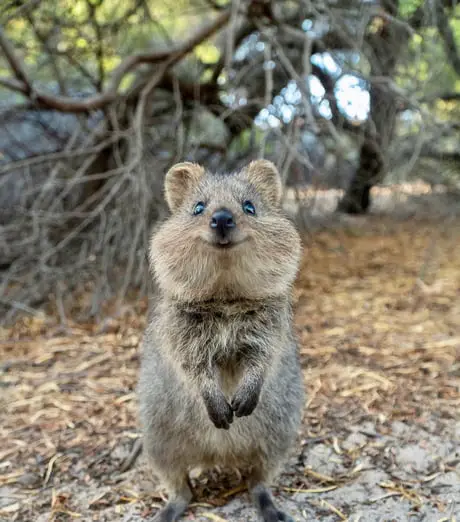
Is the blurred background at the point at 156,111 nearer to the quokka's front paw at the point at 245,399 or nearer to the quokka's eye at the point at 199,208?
the quokka's eye at the point at 199,208

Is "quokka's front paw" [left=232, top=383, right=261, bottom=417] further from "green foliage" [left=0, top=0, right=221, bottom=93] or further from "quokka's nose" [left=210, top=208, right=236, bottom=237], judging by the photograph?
"green foliage" [left=0, top=0, right=221, bottom=93]

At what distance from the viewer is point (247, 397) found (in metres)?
2.67

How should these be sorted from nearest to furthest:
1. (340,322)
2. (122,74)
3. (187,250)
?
1. (187,250)
2. (340,322)
3. (122,74)

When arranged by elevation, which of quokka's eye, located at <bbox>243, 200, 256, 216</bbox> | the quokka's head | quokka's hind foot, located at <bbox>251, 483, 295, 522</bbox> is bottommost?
quokka's hind foot, located at <bbox>251, 483, 295, 522</bbox>

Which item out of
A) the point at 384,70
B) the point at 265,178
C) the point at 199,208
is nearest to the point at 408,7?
the point at 384,70

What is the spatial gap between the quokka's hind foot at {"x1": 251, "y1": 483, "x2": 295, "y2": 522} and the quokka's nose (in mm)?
1431

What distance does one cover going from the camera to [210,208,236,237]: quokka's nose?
7.84 feet

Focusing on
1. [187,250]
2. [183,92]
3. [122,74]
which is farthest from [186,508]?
[183,92]

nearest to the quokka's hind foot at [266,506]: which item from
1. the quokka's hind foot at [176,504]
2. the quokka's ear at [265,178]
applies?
the quokka's hind foot at [176,504]

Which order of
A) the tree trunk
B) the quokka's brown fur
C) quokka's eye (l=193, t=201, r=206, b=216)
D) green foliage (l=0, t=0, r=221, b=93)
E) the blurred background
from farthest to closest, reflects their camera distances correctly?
green foliage (l=0, t=0, r=221, b=93) → the tree trunk → the blurred background → quokka's eye (l=193, t=201, r=206, b=216) → the quokka's brown fur

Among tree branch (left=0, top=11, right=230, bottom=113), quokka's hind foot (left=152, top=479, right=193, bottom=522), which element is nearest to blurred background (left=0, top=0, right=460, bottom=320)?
tree branch (left=0, top=11, right=230, bottom=113)

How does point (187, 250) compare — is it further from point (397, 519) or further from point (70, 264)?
point (70, 264)

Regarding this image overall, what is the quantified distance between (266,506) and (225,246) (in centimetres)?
137

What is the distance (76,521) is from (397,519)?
1566mm
